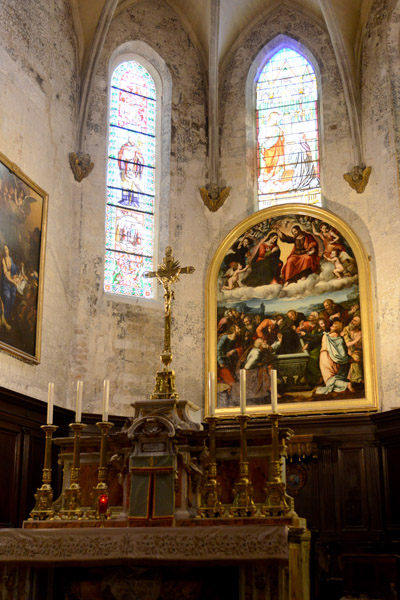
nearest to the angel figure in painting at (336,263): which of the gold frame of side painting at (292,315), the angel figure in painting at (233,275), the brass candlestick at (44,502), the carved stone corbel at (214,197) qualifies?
the gold frame of side painting at (292,315)

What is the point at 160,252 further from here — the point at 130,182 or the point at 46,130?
the point at 46,130

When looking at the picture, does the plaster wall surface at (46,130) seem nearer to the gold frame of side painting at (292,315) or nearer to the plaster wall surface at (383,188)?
the gold frame of side painting at (292,315)

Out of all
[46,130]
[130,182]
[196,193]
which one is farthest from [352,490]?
[46,130]

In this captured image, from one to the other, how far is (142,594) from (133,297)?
7.91m

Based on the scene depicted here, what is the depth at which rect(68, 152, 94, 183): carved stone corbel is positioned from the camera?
1556 centimetres

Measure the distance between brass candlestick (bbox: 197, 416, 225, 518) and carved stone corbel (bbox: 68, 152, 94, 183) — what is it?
7.94m

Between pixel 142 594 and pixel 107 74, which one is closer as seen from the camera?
pixel 142 594

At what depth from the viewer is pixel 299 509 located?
1391 centimetres

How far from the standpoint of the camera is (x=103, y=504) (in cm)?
900

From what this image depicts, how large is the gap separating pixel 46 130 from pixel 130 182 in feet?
8.14

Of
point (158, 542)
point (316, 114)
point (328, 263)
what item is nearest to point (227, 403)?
point (328, 263)

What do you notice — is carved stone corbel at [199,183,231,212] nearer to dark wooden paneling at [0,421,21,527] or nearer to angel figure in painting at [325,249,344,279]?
angel figure in painting at [325,249,344,279]

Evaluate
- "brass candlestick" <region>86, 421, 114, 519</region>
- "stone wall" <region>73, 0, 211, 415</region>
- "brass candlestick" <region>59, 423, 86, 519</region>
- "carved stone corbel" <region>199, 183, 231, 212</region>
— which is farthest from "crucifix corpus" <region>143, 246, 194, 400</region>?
"carved stone corbel" <region>199, 183, 231, 212</region>

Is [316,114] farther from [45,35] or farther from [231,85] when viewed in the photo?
[45,35]
